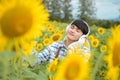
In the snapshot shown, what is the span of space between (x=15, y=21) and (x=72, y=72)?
15 cm

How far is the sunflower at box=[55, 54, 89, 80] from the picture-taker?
0.79 metres

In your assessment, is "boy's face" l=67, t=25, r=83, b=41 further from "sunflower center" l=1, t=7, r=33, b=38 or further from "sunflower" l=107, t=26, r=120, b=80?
"sunflower center" l=1, t=7, r=33, b=38

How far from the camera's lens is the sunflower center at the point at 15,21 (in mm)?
714

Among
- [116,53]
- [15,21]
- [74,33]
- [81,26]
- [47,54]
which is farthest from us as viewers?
[81,26]

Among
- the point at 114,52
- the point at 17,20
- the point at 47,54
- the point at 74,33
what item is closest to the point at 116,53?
the point at 114,52

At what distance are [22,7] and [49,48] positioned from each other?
4.29 meters

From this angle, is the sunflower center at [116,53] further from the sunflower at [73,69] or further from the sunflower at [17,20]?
the sunflower at [17,20]

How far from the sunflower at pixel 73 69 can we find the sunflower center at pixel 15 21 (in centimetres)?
11

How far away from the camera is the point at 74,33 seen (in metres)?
5.14

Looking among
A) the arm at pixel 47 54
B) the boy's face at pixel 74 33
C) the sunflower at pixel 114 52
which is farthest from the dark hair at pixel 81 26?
the sunflower at pixel 114 52

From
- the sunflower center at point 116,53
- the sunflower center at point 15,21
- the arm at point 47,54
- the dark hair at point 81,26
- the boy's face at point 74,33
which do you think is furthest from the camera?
the dark hair at point 81,26

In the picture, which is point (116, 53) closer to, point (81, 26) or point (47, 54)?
point (47, 54)

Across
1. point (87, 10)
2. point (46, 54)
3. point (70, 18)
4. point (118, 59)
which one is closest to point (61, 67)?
point (118, 59)

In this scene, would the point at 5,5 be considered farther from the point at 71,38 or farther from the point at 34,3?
the point at 71,38
